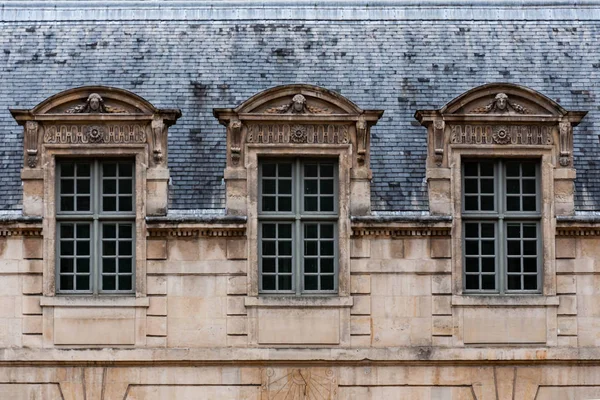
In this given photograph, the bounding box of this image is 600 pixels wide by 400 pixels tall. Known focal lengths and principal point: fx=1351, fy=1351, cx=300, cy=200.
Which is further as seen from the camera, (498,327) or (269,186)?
(269,186)

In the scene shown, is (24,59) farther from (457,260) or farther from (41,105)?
(457,260)

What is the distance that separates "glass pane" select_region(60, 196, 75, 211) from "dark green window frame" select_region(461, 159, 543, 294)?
6951 millimetres

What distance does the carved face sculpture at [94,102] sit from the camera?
23781 mm

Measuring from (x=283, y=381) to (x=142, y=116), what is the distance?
526 centimetres

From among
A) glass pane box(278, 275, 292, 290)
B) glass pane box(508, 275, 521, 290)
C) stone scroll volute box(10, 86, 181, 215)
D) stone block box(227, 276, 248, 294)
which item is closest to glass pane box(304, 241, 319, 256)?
glass pane box(278, 275, 292, 290)

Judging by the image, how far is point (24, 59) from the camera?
87.7 ft

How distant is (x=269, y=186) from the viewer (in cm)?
2414

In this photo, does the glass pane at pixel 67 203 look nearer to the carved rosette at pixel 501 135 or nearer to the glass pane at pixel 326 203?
→ the glass pane at pixel 326 203

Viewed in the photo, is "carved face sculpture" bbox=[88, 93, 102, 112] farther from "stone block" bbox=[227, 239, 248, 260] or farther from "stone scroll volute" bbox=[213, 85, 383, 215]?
"stone block" bbox=[227, 239, 248, 260]

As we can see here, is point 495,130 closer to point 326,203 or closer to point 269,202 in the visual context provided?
point 326,203

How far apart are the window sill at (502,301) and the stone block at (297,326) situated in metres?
2.23

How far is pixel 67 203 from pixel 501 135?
7.81 metres

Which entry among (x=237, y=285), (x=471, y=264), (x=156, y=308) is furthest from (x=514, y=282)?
(x=156, y=308)

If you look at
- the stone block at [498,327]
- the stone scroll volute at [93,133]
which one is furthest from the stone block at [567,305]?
the stone scroll volute at [93,133]
